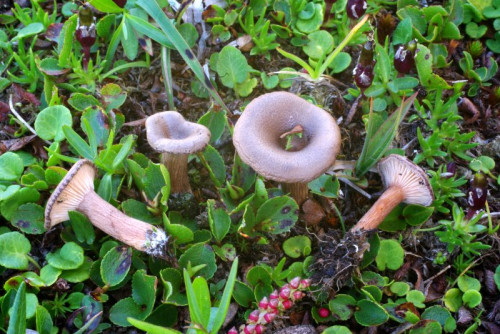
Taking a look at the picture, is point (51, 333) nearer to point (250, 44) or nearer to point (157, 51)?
point (157, 51)

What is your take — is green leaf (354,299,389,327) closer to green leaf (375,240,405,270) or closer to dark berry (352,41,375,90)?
green leaf (375,240,405,270)

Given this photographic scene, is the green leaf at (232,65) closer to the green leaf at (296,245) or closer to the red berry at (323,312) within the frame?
the green leaf at (296,245)

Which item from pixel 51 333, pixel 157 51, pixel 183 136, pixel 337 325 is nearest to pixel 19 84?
pixel 157 51

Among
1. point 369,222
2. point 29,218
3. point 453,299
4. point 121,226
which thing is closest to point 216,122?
point 121,226

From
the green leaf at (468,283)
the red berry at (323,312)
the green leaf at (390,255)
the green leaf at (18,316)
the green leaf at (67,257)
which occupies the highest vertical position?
the green leaf at (18,316)

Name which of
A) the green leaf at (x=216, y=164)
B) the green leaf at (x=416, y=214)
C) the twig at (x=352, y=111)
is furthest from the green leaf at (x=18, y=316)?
the twig at (x=352, y=111)

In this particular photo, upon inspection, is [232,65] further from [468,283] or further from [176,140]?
[468,283]
